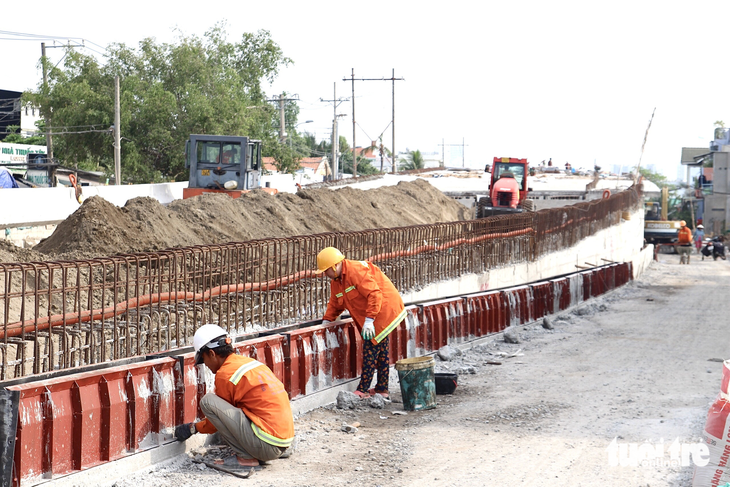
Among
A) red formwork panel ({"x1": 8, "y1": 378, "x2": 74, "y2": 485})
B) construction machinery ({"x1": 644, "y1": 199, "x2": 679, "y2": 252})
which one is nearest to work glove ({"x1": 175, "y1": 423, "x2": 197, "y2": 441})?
red formwork panel ({"x1": 8, "y1": 378, "x2": 74, "y2": 485})

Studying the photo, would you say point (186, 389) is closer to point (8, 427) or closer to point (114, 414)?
point (114, 414)

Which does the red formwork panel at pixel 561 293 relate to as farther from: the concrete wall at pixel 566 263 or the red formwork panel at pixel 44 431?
the red formwork panel at pixel 44 431

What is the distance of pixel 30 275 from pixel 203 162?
15993mm

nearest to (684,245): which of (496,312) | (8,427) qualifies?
(496,312)

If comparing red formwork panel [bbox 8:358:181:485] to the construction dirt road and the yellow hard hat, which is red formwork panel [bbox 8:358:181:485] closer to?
the construction dirt road

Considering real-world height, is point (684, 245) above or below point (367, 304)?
below

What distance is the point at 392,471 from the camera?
677 cm

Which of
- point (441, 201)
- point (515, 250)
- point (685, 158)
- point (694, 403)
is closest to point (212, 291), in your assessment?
point (694, 403)

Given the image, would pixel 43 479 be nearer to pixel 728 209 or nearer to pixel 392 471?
pixel 392 471

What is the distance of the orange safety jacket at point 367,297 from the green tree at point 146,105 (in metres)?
31.6

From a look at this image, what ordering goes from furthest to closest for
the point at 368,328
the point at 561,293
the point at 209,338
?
the point at 561,293 → the point at 368,328 → the point at 209,338

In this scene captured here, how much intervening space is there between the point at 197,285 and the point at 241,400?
5437 millimetres

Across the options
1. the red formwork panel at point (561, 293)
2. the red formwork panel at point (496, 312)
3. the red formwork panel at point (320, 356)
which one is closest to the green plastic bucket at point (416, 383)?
the red formwork panel at point (320, 356)

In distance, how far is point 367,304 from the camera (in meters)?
8.84
